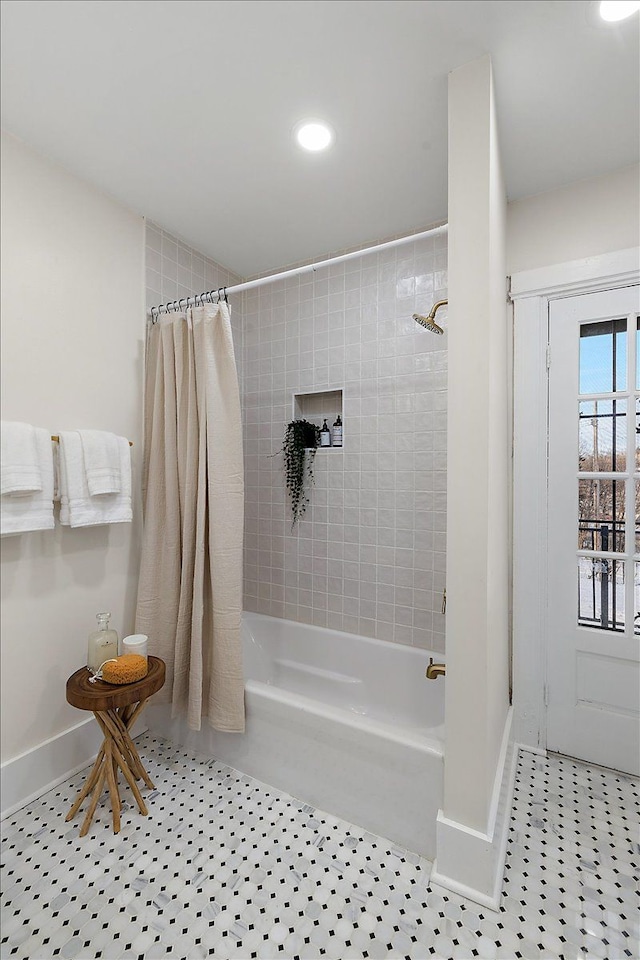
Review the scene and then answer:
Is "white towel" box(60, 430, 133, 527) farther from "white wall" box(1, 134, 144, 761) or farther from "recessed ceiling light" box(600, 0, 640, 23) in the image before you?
"recessed ceiling light" box(600, 0, 640, 23)

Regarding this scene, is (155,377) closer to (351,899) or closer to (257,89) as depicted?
(257,89)

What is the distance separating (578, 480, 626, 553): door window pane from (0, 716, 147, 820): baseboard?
231cm

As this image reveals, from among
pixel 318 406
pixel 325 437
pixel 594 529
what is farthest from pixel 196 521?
pixel 594 529

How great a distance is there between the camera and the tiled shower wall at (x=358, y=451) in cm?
235

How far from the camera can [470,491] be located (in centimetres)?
136

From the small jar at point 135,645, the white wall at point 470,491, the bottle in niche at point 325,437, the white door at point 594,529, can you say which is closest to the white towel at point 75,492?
the small jar at point 135,645

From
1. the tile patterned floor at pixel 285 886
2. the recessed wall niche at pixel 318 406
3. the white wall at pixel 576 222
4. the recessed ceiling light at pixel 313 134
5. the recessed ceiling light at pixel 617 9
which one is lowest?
the tile patterned floor at pixel 285 886

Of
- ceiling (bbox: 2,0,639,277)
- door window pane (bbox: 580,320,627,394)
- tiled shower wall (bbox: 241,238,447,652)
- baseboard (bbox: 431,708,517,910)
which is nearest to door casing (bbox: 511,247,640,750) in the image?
door window pane (bbox: 580,320,627,394)

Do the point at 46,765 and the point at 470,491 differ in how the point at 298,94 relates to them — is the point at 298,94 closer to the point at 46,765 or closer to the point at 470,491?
the point at 470,491

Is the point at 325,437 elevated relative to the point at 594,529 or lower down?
elevated

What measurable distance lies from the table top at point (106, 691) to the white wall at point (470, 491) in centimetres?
108

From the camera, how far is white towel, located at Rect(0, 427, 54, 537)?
63.6 inches

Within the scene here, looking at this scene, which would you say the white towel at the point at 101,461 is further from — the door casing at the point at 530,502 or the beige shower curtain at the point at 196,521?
the door casing at the point at 530,502

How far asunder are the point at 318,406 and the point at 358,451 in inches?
17.0
